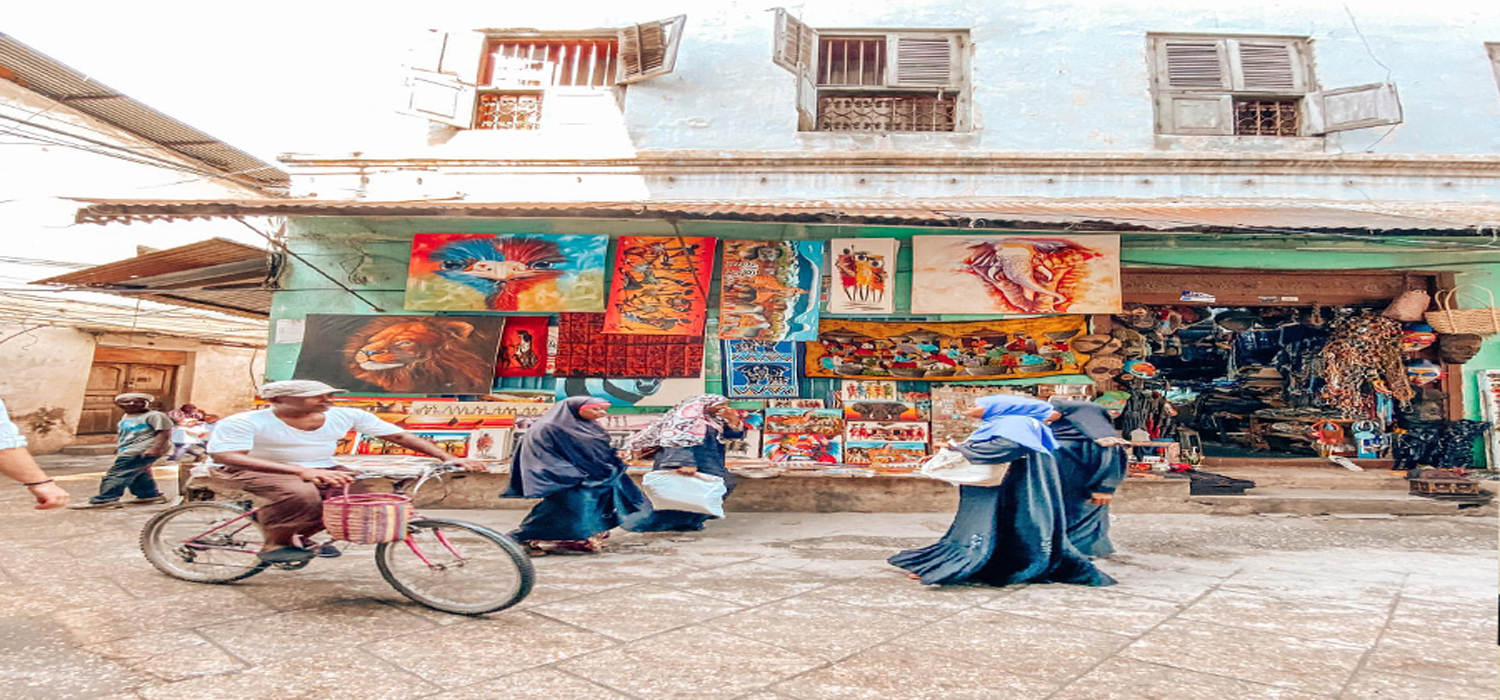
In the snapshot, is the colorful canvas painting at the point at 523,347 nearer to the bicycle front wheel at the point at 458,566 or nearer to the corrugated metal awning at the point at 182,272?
the corrugated metal awning at the point at 182,272

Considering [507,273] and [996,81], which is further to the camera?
[996,81]

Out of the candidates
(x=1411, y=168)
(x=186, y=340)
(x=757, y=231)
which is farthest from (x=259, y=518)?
(x=186, y=340)

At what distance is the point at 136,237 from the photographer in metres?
14.6

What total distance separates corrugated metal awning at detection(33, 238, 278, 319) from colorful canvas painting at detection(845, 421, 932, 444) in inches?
291

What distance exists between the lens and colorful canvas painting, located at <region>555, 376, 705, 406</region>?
798 cm

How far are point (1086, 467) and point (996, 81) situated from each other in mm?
6629

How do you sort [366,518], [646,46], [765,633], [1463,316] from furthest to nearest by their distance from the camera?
[646,46], [1463,316], [366,518], [765,633]

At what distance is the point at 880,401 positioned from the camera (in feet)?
26.5

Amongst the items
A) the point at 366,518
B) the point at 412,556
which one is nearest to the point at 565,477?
the point at 412,556

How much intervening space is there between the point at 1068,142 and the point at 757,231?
14.6 feet

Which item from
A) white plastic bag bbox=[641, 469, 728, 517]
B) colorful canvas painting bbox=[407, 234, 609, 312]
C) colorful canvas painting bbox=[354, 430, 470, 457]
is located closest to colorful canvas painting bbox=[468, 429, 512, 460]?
colorful canvas painting bbox=[354, 430, 470, 457]

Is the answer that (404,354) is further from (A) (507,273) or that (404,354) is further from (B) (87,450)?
(B) (87,450)

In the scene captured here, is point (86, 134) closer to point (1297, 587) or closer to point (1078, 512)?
point (1078, 512)

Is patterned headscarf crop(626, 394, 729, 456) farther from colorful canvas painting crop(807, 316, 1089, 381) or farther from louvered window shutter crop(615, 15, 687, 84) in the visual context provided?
louvered window shutter crop(615, 15, 687, 84)
